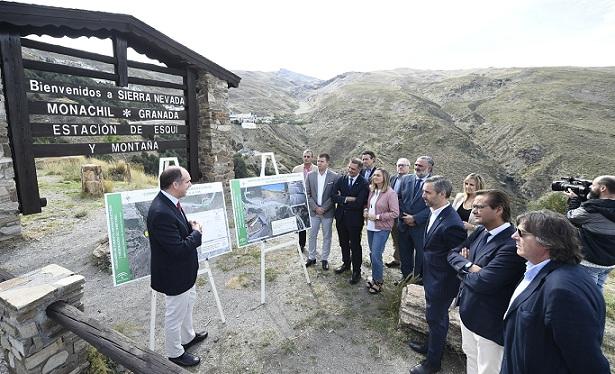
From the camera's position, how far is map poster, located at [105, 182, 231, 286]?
3086mm

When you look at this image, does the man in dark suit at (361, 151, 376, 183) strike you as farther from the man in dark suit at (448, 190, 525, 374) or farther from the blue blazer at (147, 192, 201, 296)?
the blue blazer at (147, 192, 201, 296)

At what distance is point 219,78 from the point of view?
818cm

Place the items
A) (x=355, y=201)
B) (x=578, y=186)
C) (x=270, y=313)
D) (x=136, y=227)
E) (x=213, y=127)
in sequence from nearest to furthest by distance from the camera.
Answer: (x=136, y=227) < (x=578, y=186) < (x=270, y=313) < (x=355, y=201) < (x=213, y=127)

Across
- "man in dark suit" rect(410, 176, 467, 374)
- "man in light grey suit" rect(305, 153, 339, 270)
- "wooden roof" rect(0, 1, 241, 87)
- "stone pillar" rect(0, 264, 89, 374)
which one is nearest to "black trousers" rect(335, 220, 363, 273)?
"man in light grey suit" rect(305, 153, 339, 270)

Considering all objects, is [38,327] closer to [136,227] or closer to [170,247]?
[136,227]

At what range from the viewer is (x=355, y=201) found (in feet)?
15.3

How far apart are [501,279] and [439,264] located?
0.73m

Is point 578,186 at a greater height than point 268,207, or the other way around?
point 578,186

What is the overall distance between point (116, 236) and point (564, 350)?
362cm

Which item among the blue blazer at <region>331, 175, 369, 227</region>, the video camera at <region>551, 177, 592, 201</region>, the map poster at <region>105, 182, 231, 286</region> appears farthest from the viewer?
the blue blazer at <region>331, 175, 369, 227</region>

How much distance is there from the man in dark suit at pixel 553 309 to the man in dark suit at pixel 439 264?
0.94m

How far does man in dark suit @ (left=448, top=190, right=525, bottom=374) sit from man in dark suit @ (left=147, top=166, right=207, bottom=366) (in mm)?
2398

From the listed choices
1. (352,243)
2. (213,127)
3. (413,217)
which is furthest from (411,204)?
(213,127)

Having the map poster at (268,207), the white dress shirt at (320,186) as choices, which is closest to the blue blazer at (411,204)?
the white dress shirt at (320,186)
